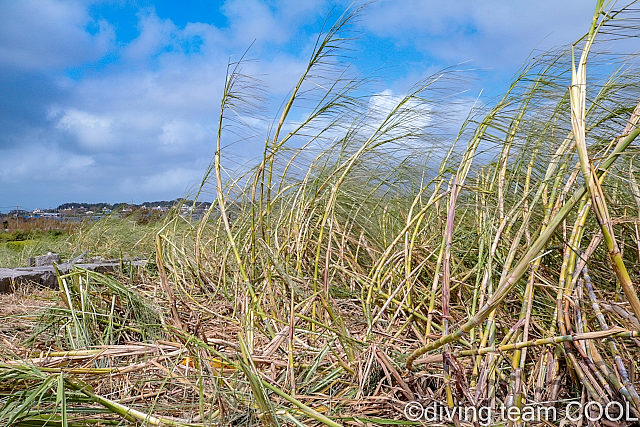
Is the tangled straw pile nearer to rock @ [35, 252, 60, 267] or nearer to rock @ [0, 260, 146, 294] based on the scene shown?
rock @ [0, 260, 146, 294]

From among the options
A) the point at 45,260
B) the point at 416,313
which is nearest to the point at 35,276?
the point at 45,260

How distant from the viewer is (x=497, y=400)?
1392mm

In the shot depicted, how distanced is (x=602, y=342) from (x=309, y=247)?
1.22 metres

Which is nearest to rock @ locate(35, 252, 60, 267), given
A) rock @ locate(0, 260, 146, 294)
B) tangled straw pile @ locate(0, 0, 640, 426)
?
rock @ locate(0, 260, 146, 294)

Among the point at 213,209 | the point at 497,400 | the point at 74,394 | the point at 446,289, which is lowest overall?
the point at 497,400

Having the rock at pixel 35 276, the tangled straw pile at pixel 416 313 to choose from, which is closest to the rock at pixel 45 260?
the rock at pixel 35 276

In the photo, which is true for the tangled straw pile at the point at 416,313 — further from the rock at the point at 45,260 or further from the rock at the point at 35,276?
the rock at the point at 45,260

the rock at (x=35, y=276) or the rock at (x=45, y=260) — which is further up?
the rock at (x=45, y=260)

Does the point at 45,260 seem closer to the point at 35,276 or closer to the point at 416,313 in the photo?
the point at 35,276

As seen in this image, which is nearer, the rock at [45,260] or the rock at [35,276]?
the rock at [35,276]

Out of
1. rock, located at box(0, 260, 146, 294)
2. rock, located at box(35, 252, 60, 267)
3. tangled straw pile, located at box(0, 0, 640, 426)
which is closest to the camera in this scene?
tangled straw pile, located at box(0, 0, 640, 426)

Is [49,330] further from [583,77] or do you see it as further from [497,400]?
[583,77]

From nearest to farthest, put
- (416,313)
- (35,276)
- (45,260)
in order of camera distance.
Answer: (416,313), (35,276), (45,260)

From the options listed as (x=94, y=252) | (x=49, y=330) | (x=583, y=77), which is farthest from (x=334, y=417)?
(x=94, y=252)
